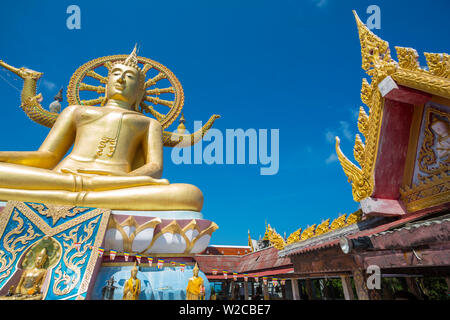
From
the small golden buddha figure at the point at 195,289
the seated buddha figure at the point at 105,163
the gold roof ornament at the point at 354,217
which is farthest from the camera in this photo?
the gold roof ornament at the point at 354,217

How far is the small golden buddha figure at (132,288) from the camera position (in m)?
2.80

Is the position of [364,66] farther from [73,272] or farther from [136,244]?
[73,272]

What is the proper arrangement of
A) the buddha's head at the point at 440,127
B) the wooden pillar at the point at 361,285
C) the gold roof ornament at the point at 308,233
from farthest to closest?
the gold roof ornament at the point at 308,233, the wooden pillar at the point at 361,285, the buddha's head at the point at 440,127

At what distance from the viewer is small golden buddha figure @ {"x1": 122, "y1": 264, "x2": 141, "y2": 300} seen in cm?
280

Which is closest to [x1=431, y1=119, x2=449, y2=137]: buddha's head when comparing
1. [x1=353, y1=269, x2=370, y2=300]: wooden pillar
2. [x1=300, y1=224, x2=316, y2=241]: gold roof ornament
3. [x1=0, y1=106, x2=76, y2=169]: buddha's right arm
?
[x1=353, y1=269, x2=370, y2=300]: wooden pillar

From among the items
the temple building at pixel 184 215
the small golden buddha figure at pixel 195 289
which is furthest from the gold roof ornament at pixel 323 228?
the small golden buddha figure at pixel 195 289

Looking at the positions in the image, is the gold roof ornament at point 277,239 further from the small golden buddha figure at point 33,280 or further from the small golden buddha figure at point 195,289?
the small golden buddha figure at point 33,280

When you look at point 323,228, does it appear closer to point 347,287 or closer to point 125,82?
point 347,287

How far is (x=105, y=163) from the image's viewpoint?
4.69m

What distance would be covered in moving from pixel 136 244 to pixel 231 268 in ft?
28.9

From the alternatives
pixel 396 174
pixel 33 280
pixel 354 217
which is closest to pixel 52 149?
pixel 33 280

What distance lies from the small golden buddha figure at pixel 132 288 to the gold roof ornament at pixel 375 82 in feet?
12.2

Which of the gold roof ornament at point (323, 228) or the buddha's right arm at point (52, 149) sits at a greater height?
the buddha's right arm at point (52, 149)

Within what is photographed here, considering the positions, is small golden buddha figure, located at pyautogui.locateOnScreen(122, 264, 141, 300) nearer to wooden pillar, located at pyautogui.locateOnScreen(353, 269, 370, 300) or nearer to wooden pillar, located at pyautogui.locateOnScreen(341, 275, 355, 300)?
wooden pillar, located at pyautogui.locateOnScreen(353, 269, 370, 300)
